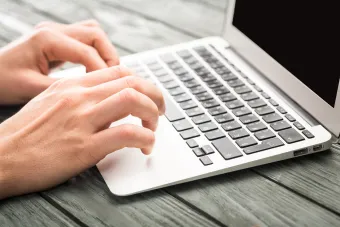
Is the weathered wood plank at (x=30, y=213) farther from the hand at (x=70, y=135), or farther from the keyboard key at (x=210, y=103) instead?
the keyboard key at (x=210, y=103)

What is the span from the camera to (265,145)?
63 centimetres

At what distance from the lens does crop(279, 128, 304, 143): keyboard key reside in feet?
2.08

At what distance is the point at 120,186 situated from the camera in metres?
0.57

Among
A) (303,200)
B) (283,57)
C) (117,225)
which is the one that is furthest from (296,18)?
(117,225)

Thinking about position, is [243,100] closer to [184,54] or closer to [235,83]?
[235,83]

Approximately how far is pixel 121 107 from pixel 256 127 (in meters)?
0.19

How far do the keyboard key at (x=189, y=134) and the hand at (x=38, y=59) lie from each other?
0.66 ft

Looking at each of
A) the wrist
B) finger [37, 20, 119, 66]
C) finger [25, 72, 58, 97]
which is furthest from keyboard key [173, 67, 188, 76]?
the wrist

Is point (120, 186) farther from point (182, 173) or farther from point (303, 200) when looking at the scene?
point (303, 200)

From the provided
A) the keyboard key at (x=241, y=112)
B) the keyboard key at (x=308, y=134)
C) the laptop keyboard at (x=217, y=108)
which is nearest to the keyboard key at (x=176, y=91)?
the laptop keyboard at (x=217, y=108)

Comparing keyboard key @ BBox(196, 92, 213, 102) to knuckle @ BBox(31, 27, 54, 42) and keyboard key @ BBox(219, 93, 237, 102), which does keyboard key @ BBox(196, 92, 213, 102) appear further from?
knuckle @ BBox(31, 27, 54, 42)

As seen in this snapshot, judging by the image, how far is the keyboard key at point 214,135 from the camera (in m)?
0.64

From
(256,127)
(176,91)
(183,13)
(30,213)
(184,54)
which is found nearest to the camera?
(30,213)

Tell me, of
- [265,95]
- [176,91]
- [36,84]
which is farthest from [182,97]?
[36,84]
